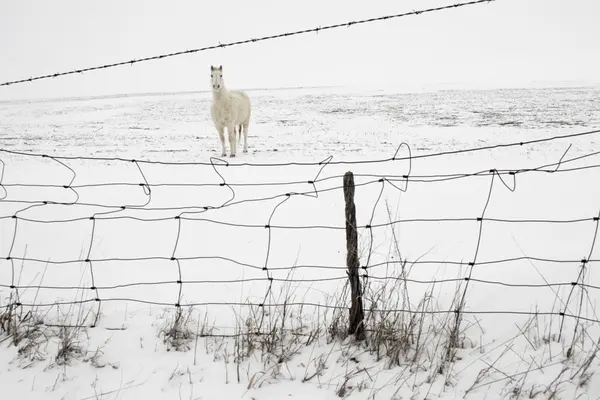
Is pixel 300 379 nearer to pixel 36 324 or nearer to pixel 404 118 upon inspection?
pixel 36 324

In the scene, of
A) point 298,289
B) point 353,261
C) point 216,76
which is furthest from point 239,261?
point 216,76

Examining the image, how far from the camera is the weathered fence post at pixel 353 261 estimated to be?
102 inches

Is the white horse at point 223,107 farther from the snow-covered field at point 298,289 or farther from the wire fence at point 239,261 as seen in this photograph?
the wire fence at point 239,261

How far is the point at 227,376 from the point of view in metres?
2.52

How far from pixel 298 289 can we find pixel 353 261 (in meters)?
0.99

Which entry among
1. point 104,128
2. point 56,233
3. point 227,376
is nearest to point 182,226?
point 56,233

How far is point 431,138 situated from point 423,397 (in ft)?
41.3

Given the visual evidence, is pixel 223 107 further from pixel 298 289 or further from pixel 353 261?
pixel 353 261

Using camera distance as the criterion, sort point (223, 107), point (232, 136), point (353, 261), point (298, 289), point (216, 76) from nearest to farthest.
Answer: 1. point (353, 261)
2. point (298, 289)
3. point (216, 76)
4. point (223, 107)
5. point (232, 136)

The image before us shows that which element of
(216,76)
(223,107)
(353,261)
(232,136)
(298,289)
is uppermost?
(216,76)

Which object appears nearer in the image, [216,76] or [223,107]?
[216,76]

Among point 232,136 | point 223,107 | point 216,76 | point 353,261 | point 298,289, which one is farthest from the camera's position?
point 232,136

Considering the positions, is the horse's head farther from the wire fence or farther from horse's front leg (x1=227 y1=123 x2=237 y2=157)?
the wire fence

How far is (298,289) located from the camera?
352 cm
